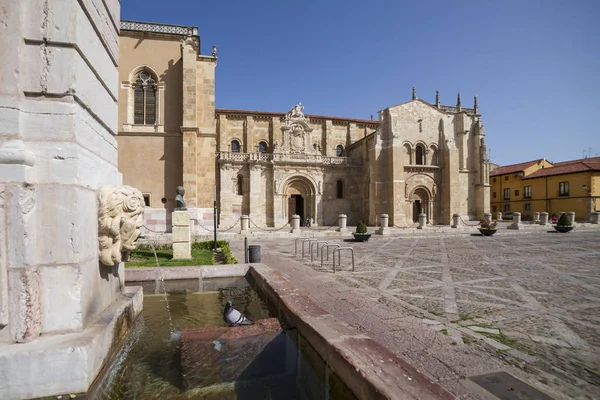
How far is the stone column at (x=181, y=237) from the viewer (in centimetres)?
840

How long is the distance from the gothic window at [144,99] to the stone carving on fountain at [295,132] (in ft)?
45.2

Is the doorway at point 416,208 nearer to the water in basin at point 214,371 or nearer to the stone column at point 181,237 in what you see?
the stone column at point 181,237

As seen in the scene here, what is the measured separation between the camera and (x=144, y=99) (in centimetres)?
1603

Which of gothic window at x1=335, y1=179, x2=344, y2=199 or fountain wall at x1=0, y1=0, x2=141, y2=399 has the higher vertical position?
gothic window at x1=335, y1=179, x2=344, y2=199

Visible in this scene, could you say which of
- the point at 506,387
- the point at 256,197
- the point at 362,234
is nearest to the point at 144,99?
the point at 256,197

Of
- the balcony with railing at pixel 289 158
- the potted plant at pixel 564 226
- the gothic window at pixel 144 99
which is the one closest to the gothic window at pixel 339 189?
the balcony with railing at pixel 289 158

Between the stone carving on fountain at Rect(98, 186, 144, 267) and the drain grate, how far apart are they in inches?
126

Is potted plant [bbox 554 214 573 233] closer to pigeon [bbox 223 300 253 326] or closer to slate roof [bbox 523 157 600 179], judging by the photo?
slate roof [bbox 523 157 600 179]

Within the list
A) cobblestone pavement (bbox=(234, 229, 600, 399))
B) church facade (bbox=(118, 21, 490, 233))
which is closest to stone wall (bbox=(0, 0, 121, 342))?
cobblestone pavement (bbox=(234, 229, 600, 399))

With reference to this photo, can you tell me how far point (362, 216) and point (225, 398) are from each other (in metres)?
28.9

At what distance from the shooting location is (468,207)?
103ft

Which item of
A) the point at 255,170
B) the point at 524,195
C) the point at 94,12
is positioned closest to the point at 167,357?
the point at 94,12

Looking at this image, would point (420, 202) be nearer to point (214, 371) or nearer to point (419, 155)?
point (419, 155)

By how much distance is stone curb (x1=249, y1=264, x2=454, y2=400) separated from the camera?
61.5 inches
